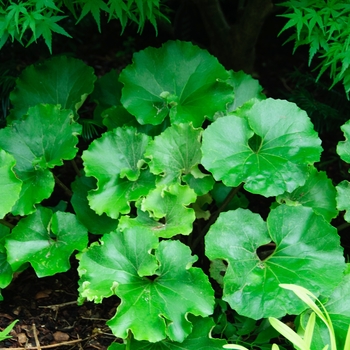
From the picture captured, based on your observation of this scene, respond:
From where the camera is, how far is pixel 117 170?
2.20 metres

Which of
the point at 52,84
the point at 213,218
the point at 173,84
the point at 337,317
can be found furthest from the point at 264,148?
the point at 52,84

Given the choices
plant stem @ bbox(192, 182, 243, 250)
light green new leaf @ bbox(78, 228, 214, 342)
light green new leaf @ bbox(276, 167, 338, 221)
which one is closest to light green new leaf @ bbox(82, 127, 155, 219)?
light green new leaf @ bbox(78, 228, 214, 342)

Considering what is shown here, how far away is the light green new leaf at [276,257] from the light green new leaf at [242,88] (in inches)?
27.7

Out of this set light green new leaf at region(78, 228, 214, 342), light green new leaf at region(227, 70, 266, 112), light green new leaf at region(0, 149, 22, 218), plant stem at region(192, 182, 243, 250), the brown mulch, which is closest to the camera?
light green new leaf at region(78, 228, 214, 342)

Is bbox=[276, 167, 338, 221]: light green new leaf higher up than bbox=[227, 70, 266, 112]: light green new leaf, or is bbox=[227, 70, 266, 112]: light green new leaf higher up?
bbox=[227, 70, 266, 112]: light green new leaf

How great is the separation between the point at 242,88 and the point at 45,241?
1131 millimetres

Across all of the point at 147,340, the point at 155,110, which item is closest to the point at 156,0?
the point at 155,110

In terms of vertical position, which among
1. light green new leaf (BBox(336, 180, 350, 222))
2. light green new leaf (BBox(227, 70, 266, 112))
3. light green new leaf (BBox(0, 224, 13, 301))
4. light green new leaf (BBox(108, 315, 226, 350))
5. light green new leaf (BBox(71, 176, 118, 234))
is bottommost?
light green new leaf (BBox(108, 315, 226, 350))

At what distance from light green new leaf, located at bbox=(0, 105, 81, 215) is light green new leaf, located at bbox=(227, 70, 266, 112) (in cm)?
75

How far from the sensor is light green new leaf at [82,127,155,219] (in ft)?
7.01

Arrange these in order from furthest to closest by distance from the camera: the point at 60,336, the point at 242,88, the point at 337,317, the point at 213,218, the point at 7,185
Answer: the point at 242,88 < the point at 213,218 < the point at 60,336 < the point at 7,185 < the point at 337,317

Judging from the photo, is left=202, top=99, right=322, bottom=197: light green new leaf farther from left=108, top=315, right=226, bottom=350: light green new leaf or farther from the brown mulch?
the brown mulch

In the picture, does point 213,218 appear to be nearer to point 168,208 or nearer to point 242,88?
point 168,208

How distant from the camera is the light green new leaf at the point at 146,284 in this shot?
177cm
